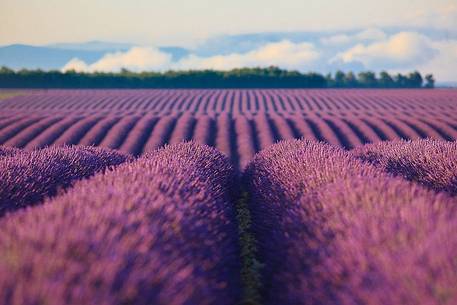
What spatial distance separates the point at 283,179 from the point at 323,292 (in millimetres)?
4194

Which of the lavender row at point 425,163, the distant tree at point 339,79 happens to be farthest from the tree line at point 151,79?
the lavender row at point 425,163

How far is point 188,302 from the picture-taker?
3781 mm

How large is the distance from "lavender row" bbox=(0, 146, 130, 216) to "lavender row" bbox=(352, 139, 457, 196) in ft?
19.7

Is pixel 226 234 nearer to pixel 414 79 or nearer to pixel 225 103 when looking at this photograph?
pixel 225 103

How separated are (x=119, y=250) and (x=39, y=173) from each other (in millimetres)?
5605

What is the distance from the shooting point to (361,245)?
4.25 metres

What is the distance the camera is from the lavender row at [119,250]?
10.4 ft

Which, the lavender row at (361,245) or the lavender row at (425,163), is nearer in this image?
the lavender row at (361,245)

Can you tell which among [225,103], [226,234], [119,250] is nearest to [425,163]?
[226,234]

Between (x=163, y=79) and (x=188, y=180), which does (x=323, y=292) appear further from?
(x=163, y=79)

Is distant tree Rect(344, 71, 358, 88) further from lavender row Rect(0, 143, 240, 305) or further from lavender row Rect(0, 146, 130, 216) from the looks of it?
lavender row Rect(0, 143, 240, 305)

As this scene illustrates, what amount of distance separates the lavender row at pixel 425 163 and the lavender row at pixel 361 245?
2.43m

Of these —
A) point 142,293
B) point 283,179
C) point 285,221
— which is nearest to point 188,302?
point 142,293

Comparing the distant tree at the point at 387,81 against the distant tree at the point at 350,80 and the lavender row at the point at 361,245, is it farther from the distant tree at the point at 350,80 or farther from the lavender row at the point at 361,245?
the lavender row at the point at 361,245
